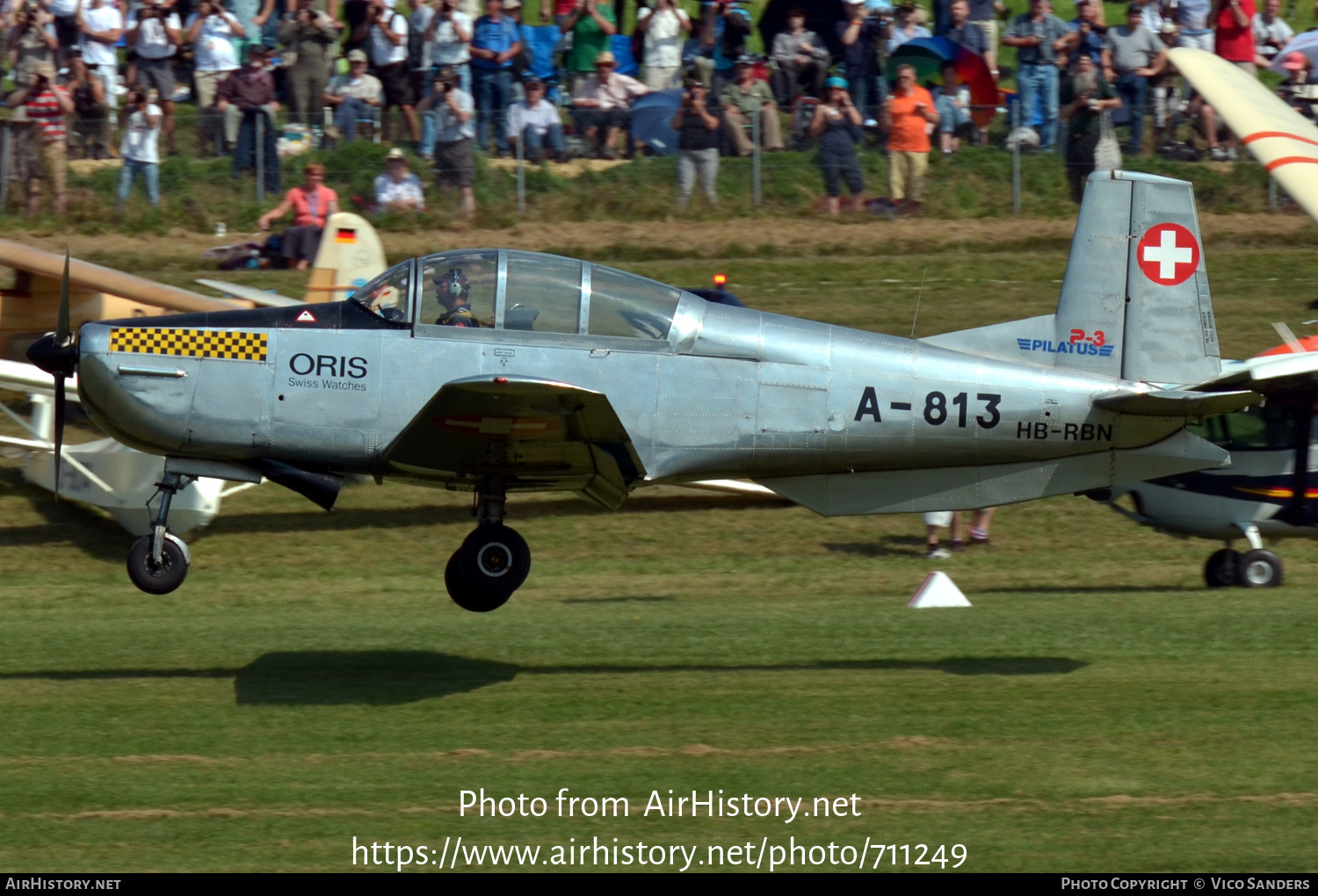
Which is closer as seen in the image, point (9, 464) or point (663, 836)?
point (663, 836)

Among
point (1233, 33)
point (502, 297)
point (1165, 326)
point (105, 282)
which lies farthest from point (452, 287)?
point (1233, 33)

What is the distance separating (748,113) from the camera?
21.5 meters

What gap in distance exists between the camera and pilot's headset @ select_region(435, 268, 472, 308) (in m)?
9.49

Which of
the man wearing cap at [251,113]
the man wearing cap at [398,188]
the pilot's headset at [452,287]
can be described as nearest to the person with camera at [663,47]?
the man wearing cap at [398,188]

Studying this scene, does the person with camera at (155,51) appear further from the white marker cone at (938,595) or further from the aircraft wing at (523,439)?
the aircraft wing at (523,439)

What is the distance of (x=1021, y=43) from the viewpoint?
2200 cm

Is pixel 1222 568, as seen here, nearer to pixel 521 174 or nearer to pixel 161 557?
pixel 161 557

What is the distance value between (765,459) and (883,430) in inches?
30.5

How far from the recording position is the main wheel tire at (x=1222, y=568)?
1473cm

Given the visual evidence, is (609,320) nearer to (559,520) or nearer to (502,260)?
(502,260)

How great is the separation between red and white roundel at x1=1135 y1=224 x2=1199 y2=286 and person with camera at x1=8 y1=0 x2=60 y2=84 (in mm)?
16612

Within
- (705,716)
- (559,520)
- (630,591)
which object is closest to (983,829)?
(705,716)

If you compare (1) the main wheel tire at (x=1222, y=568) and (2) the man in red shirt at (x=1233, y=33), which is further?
(2) the man in red shirt at (x=1233, y=33)

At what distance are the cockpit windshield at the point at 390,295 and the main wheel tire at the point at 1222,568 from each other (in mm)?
8772
